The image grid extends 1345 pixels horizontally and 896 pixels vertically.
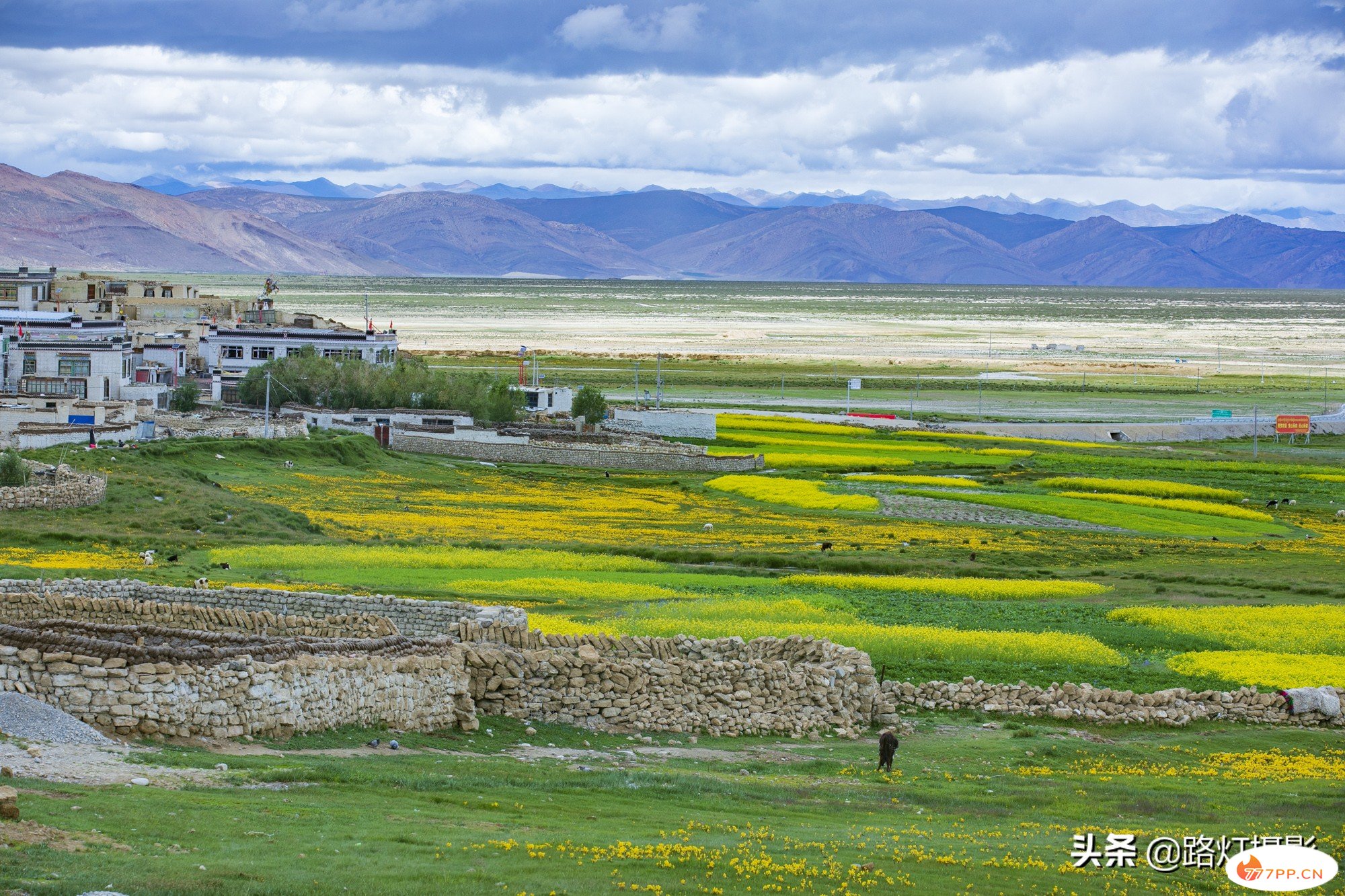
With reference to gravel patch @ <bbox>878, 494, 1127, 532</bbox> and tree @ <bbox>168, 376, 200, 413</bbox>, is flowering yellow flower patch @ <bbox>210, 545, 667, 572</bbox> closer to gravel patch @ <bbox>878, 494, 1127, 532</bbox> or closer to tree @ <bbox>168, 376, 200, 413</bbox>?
gravel patch @ <bbox>878, 494, 1127, 532</bbox>

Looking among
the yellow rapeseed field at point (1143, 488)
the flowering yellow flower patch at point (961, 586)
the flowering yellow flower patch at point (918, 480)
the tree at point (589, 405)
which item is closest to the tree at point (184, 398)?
the tree at point (589, 405)

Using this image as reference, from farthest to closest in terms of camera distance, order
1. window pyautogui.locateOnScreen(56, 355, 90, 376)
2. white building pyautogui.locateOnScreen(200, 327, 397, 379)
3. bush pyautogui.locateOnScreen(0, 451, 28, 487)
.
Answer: white building pyautogui.locateOnScreen(200, 327, 397, 379) < window pyautogui.locateOnScreen(56, 355, 90, 376) < bush pyautogui.locateOnScreen(0, 451, 28, 487)

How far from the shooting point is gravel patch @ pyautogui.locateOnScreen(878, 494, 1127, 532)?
6475cm

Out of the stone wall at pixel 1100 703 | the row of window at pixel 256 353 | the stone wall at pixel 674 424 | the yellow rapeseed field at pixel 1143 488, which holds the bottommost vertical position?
the stone wall at pixel 1100 703

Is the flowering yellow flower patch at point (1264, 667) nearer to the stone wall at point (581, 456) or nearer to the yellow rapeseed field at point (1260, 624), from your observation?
the yellow rapeseed field at point (1260, 624)

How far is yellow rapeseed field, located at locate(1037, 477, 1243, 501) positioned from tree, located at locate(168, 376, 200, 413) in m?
50.6

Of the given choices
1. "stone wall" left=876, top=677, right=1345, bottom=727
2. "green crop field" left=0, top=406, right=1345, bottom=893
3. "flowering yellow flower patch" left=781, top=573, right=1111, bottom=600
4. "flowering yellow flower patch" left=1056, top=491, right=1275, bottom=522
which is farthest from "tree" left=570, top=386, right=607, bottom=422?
"stone wall" left=876, top=677, right=1345, bottom=727

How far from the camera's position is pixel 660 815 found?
57.3 feet

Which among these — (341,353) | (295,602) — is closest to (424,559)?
(295,602)

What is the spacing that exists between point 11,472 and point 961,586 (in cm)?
3070

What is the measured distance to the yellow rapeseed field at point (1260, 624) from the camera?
3644 centimetres

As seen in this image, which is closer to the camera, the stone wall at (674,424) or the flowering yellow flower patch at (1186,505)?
the flowering yellow flower patch at (1186,505)

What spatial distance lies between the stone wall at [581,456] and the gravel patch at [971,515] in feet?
48.2

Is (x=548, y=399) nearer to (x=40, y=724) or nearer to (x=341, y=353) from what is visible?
(x=341, y=353)
